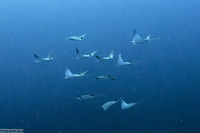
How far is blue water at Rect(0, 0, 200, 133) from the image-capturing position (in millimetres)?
5660

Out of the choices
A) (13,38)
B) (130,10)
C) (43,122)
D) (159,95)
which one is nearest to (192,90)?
(159,95)

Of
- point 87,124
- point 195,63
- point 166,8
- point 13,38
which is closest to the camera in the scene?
point 87,124

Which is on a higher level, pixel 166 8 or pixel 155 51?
pixel 166 8

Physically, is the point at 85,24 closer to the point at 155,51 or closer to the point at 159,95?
the point at 155,51

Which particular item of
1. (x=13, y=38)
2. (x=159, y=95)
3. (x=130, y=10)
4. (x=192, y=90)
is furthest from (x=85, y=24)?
(x=192, y=90)

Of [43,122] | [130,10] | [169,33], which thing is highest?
[130,10]

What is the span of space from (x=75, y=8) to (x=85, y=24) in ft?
2.29

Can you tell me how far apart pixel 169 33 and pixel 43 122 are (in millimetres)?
4540

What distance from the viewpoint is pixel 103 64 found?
20.6ft

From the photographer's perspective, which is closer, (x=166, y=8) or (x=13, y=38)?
(x=13, y=38)

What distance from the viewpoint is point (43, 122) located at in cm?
570

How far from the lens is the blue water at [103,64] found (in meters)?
5.66

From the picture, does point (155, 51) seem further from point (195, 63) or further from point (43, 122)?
point (43, 122)

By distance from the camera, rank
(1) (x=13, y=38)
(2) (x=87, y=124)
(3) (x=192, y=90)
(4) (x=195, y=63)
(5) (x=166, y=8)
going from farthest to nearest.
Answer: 1. (5) (x=166, y=8)
2. (1) (x=13, y=38)
3. (4) (x=195, y=63)
4. (3) (x=192, y=90)
5. (2) (x=87, y=124)
